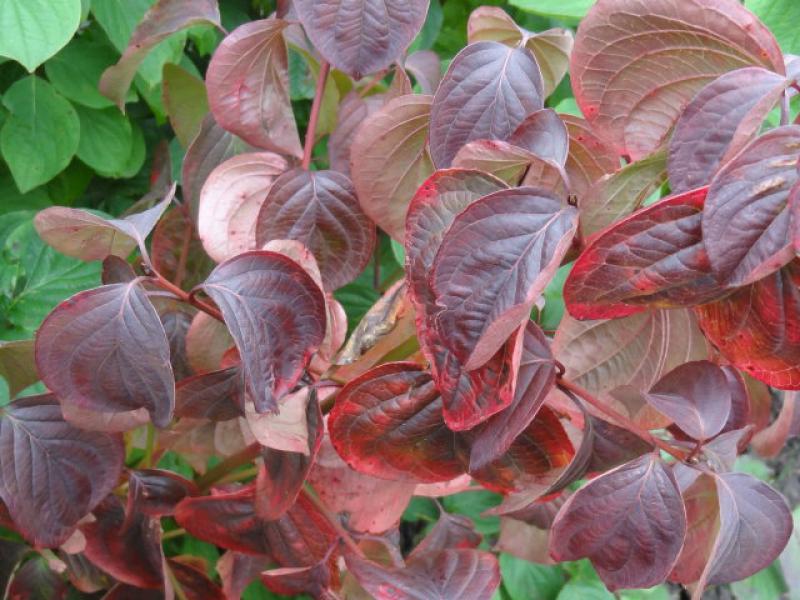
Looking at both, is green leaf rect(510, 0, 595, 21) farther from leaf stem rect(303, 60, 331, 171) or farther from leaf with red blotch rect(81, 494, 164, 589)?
leaf with red blotch rect(81, 494, 164, 589)

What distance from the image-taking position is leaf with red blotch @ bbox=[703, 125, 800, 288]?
0.38m

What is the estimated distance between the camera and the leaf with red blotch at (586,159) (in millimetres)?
543

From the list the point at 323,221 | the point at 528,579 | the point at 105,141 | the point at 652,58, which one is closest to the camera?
the point at 652,58

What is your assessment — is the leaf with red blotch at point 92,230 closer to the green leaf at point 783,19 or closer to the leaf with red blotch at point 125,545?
the leaf with red blotch at point 125,545

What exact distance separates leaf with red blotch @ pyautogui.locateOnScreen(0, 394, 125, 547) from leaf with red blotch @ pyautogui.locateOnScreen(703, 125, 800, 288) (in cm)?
39

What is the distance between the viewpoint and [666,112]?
50cm

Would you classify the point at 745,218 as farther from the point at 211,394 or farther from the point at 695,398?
the point at 211,394

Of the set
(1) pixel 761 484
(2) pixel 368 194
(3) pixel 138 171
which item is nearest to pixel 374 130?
(2) pixel 368 194

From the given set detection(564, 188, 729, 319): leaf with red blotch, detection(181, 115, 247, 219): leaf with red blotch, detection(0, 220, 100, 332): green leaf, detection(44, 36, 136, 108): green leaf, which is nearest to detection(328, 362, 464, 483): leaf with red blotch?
detection(564, 188, 729, 319): leaf with red blotch

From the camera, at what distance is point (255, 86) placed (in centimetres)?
61

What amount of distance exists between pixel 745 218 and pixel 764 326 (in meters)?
0.07

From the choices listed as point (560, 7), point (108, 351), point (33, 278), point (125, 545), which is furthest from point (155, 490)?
point (560, 7)

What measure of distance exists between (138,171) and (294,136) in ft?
1.45

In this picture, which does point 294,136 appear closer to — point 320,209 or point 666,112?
point 320,209
